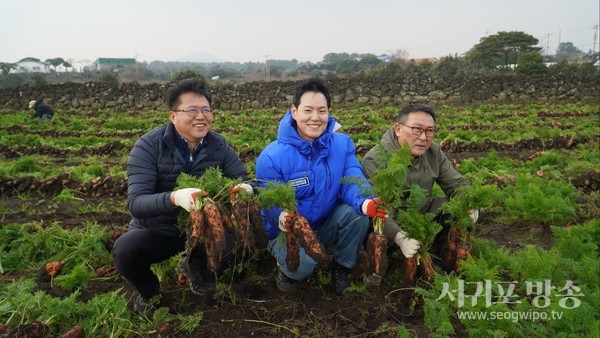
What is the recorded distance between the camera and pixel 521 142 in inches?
406

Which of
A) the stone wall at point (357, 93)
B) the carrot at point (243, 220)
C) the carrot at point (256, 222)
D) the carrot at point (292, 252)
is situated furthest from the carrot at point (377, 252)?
the stone wall at point (357, 93)

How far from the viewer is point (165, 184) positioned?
12.4 feet

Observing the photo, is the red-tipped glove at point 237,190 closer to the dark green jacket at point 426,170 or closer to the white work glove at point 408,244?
the dark green jacket at point 426,170

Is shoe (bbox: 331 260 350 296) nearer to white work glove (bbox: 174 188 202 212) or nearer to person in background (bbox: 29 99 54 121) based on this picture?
white work glove (bbox: 174 188 202 212)

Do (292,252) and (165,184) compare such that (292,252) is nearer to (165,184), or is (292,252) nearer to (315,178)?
(315,178)

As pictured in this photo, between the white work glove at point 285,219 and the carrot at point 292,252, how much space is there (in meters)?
0.04

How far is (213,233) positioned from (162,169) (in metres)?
0.80

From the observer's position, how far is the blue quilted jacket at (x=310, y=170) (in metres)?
3.78

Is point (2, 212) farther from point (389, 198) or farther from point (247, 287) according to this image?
point (389, 198)

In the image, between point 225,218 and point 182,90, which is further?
point 182,90

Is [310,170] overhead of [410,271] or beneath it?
overhead

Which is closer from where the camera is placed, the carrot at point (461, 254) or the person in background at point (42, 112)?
the carrot at point (461, 254)

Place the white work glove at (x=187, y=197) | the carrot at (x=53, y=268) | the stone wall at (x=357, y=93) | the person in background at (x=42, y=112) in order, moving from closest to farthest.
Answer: the white work glove at (x=187, y=197)
the carrot at (x=53, y=268)
the person in background at (x=42, y=112)
the stone wall at (x=357, y=93)

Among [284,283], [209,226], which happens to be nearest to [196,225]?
[209,226]
